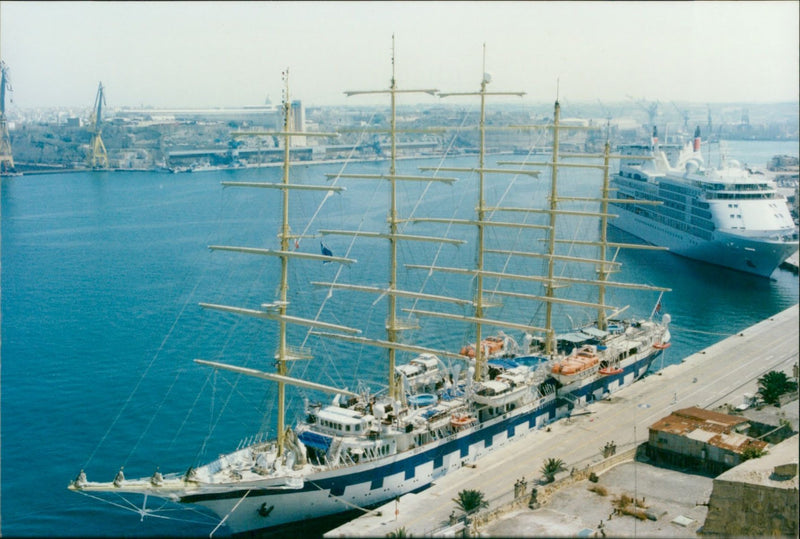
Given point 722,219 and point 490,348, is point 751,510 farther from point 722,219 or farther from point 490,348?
point 722,219

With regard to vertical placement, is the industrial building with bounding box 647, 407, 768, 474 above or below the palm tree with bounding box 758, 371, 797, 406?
below

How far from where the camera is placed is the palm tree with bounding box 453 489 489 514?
2614 cm

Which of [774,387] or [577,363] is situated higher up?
[577,363]

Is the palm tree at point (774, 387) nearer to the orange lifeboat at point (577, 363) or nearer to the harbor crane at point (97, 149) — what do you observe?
the orange lifeboat at point (577, 363)

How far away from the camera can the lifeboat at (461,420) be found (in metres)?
32.1

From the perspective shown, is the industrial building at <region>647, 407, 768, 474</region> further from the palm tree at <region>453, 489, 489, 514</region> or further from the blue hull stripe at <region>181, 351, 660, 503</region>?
the palm tree at <region>453, 489, 489, 514</region>

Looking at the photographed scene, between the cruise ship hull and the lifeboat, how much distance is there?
44143 millimetres

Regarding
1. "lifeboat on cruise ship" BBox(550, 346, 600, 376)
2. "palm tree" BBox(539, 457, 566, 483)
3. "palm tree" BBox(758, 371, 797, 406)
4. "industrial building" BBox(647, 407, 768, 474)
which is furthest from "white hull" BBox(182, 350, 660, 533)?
"palm tree" BBox(758, 371, 797, 406)

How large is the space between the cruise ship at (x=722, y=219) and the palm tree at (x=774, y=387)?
32.6m

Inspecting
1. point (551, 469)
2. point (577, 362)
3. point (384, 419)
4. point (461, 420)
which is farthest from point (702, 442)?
point (384, 419)

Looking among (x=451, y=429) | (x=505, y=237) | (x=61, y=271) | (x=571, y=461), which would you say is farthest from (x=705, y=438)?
(x=61, y=271)

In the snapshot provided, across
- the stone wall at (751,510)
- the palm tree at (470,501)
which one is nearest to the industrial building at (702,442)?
the stone wall at (751,510)

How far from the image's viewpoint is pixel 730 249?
69.6 meters

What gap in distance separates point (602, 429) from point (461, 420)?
259 inches
